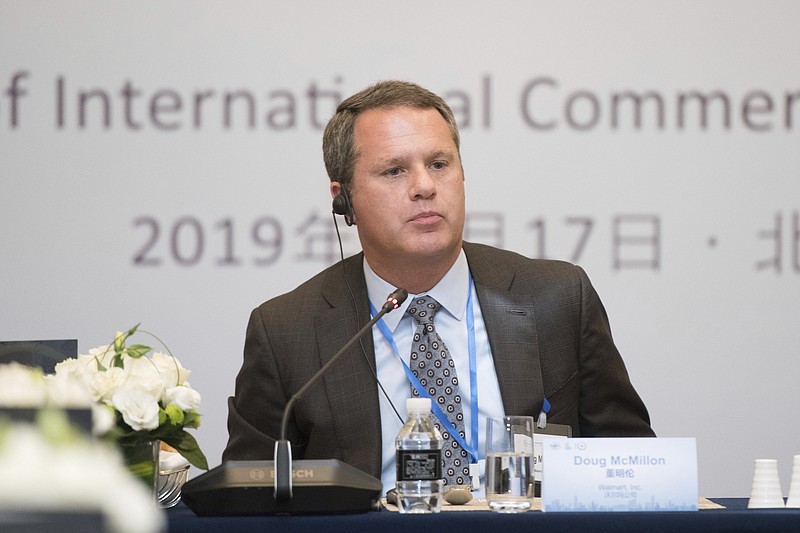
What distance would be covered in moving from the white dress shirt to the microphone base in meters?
0.82

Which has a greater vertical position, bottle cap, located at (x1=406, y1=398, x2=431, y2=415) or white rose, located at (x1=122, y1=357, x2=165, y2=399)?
white rose, located at (x1=122, y1=357, x2=165, y2=399)

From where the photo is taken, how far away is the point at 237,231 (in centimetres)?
387

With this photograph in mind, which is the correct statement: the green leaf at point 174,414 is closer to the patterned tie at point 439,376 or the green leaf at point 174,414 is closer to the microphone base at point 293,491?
the microphone base at point 293,491

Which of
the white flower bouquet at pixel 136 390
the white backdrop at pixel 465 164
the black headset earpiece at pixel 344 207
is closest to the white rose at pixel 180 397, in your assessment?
the white flower bouquet at pixel 136 390

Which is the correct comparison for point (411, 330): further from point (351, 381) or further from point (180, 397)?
point (180, 397)

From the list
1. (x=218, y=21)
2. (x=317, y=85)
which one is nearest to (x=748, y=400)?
(x=317, y=85)

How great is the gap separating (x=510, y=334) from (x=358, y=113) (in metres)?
0.76

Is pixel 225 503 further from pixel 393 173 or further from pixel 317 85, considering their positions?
pixel 317 85

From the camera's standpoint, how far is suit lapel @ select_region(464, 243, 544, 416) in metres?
2.83

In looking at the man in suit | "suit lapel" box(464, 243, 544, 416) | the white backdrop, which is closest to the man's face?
the man in suit

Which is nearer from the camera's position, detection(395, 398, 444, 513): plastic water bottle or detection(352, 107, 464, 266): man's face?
detection(395, 398, 444, 513): plastic water bottle

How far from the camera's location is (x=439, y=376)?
2836 mm

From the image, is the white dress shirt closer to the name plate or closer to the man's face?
the man's face

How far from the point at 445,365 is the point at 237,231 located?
4.16 ft
